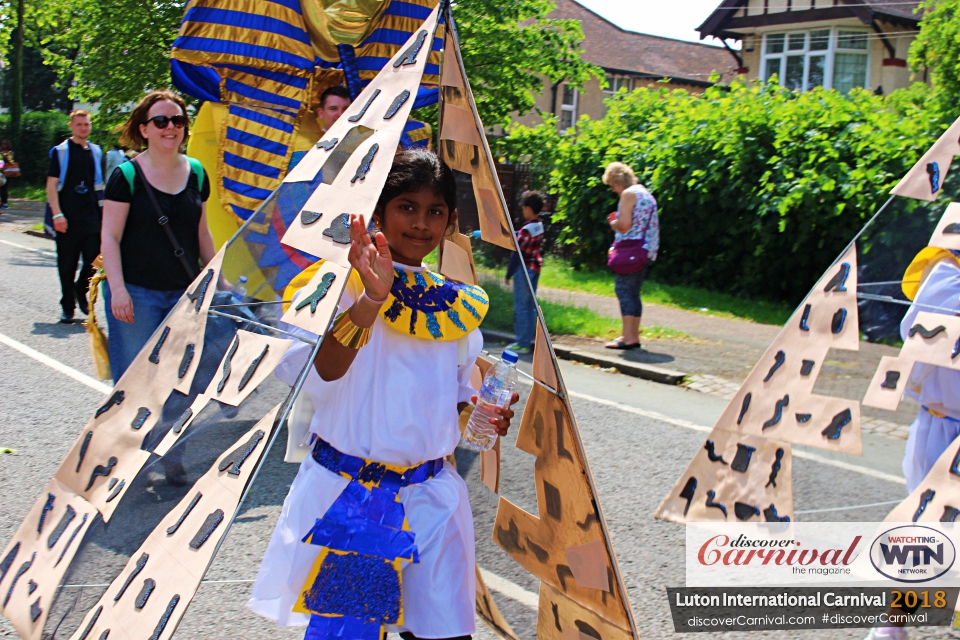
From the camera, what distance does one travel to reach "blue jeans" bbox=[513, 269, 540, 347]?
258cm

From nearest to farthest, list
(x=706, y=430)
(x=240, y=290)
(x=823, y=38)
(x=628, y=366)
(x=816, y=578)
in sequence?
(x=240, y=290)
(x=816, y=578)
(x=706, y=430)
(x=628, y=366)
(x=823, y=38)

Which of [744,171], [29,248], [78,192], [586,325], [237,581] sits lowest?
[237,581]

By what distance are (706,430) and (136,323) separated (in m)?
4.11

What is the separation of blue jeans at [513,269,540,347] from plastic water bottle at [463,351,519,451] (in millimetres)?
90

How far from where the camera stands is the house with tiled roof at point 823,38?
25906 mm

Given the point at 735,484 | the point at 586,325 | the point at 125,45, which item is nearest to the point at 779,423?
the point at 735,484

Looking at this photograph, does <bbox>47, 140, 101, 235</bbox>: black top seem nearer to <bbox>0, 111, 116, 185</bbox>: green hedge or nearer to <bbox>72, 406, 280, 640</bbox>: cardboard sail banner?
<bbox>72, 406, 280, 640</bbox>: cardboard sail banner

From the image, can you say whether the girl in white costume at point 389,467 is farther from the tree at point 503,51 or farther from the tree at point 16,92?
the tree at point 16,92

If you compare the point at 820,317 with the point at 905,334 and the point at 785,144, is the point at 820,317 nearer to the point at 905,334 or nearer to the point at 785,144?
the point at 905,334

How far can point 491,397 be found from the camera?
2.58 metres

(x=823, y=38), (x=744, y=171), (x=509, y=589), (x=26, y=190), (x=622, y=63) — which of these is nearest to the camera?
(x=509, y=589)

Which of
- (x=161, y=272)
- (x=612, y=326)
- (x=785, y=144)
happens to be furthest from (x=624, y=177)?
(x=161, y=272)

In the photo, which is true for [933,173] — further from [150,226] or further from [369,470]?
[150,226]

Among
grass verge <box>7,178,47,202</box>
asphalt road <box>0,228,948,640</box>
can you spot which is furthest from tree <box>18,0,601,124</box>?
grass verge <box>7,178,47,202</box>
